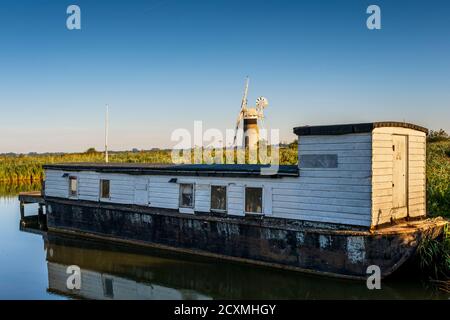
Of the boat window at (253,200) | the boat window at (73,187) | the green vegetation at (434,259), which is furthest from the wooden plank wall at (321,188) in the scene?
the boat window at (73,187)

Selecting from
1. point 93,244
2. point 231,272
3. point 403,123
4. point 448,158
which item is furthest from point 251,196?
point 448,158

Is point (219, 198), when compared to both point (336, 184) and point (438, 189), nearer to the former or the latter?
point (336, 184)

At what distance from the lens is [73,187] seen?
758 inches

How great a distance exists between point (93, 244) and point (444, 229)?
38.1 ft

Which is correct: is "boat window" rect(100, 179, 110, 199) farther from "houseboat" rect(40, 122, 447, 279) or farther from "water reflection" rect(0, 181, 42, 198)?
"water reflection" rect(0, 181, 42, 198)

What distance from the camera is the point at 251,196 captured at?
14023mm

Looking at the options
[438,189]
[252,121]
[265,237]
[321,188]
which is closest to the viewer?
[321,188]

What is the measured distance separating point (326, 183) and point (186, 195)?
16.4ft

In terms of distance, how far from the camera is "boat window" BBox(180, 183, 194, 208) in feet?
50.5

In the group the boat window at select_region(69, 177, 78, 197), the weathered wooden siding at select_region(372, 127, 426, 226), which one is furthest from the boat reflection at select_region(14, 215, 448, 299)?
the boat window at select_region(69, 177, 78, 197)

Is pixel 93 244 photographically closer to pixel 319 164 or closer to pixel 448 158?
pixel 319 164

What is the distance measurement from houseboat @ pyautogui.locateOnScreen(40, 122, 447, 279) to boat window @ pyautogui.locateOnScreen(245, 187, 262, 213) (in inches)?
1.1

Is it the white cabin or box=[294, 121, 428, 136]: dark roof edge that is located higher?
box=[294, 121, 428, 136]: dark roof edge

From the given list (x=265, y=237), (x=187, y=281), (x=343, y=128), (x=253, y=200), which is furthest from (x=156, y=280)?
(x=343, y=128)
